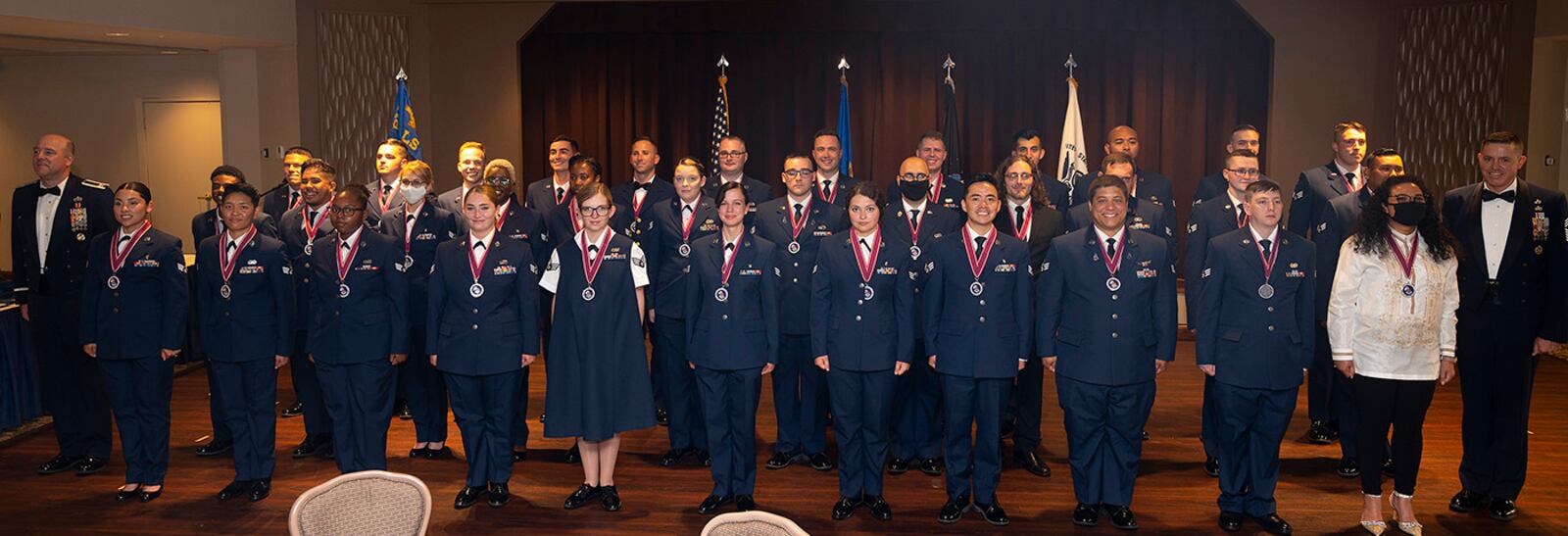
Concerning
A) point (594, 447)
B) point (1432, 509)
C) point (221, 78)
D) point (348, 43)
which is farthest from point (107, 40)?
point (1432, 509)

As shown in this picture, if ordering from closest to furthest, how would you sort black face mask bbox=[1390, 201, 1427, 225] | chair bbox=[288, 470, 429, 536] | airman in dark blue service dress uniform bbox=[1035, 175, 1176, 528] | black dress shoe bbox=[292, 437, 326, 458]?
chair bbox=[288, 470, 429, 536], black face mask bbox=[1390, 201, 1427, 225], airman in dark blue service dress uniform bbox=[1035, 175, 1176, 528], black dress shoe bbox=[292, 437, 326, 458]

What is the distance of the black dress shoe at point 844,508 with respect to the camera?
5309 millimetres

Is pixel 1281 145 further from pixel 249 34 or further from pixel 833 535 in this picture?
pixel 249 34

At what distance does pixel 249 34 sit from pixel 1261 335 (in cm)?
707

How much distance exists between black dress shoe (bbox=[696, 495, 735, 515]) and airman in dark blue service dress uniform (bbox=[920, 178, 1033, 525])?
1004 mm

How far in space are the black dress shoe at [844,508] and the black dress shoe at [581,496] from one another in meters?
1.10

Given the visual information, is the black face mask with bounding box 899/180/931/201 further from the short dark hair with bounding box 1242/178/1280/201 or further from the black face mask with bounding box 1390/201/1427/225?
the black face mask with bounding box 1390/201/1427/225

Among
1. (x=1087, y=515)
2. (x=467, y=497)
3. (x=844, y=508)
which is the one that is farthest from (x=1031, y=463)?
(x=467, y=497)

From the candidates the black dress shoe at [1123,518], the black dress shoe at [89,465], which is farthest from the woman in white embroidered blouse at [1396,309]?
the black dress shoe at [89,465]

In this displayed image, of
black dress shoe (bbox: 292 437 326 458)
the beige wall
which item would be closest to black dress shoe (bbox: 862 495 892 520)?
black dress shoe (bbox: 292 437 326 458)

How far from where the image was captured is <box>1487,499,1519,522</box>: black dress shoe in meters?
5.33

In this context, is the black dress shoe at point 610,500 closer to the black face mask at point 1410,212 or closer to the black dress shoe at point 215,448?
the black dress shoe at point 215,448

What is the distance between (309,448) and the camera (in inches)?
254

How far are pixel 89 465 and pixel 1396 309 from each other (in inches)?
236
